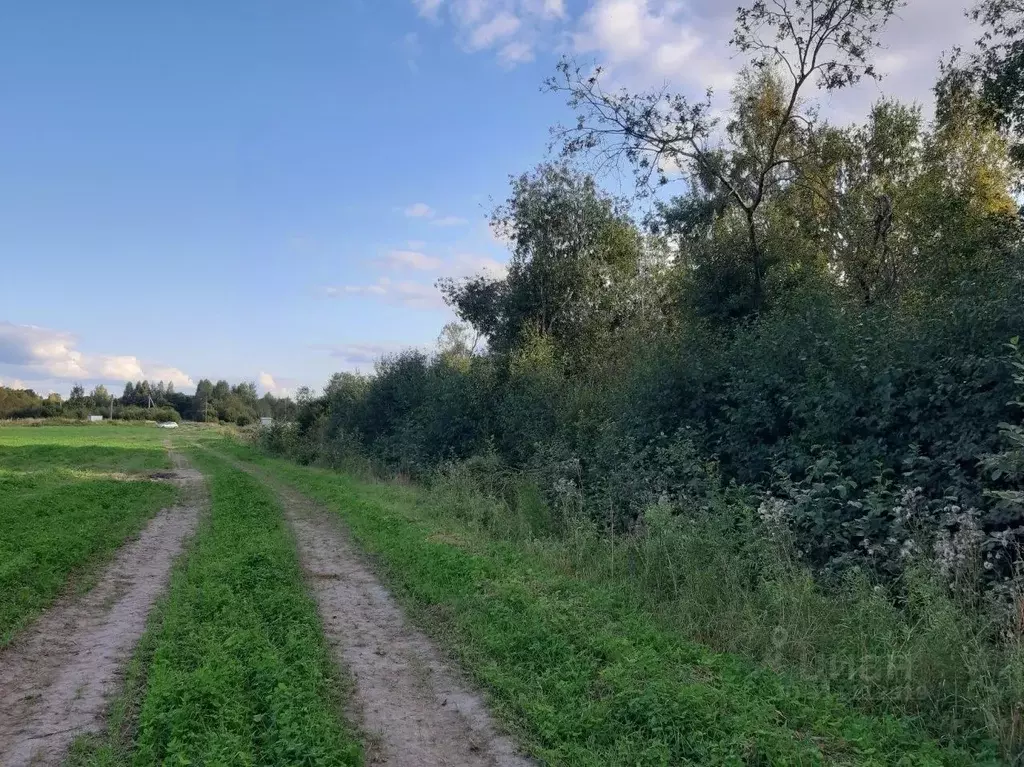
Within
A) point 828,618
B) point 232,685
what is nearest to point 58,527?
point 232,685

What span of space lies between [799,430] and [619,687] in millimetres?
6125

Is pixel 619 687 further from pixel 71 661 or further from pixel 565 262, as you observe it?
pixel 565 262

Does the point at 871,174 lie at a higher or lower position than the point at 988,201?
higher

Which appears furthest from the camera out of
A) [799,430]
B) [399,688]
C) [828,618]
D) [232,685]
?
[799,430]

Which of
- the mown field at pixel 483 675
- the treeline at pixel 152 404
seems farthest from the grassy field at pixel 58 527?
the treeline at pixel 152 404

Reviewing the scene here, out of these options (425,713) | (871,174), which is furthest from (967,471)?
(871,174)

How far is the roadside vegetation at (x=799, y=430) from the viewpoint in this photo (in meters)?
5.76

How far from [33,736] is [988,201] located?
21.3 meters

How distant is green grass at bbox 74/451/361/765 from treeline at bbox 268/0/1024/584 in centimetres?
502

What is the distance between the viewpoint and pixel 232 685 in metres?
5.33

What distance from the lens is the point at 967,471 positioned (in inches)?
291

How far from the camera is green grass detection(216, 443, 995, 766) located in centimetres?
427

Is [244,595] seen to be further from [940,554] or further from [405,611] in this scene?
[940,554]

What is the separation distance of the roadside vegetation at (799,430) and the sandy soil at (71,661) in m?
3.04
